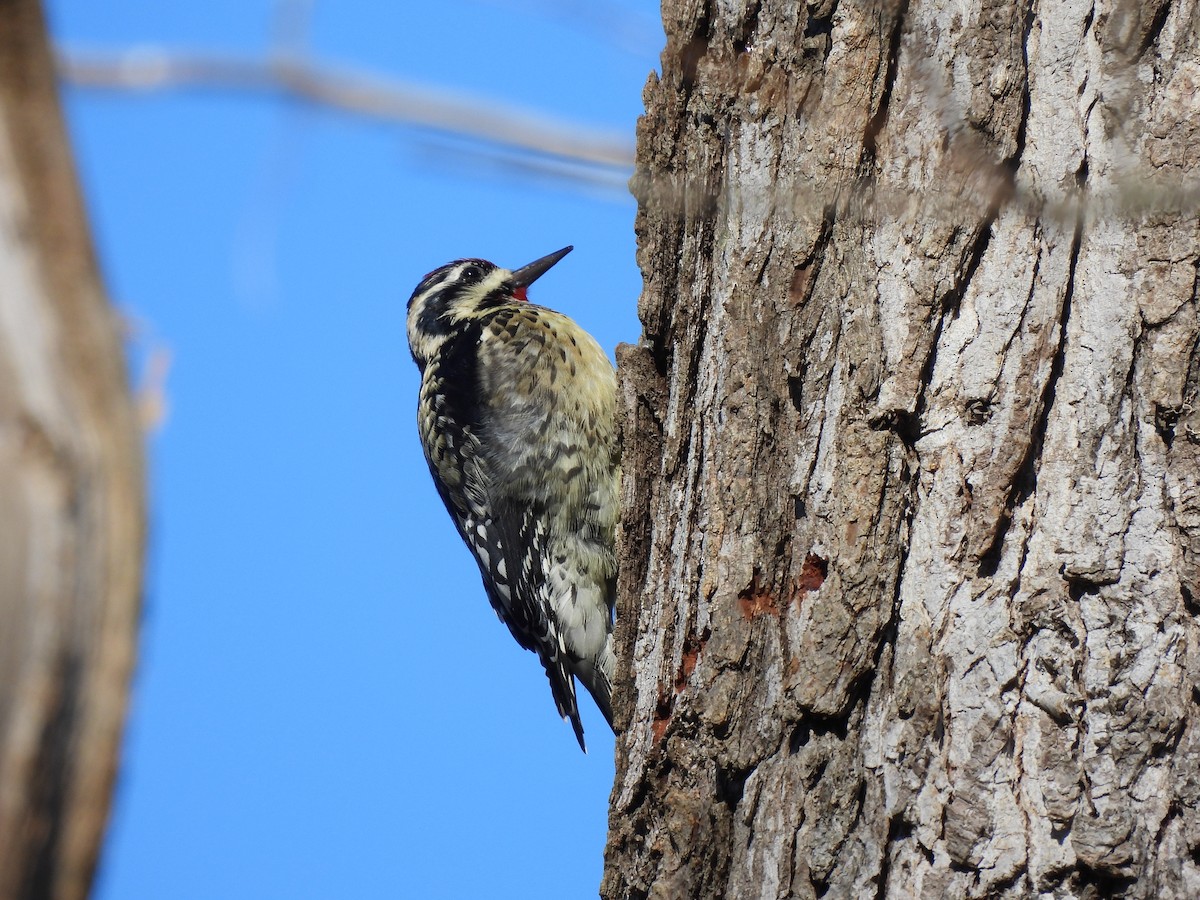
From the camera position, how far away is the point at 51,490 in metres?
0.88

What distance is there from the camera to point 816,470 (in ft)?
7.50

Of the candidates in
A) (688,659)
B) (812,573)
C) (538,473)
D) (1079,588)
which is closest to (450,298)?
(538,473)

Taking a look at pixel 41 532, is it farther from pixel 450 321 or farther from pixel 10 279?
pixel 450 321

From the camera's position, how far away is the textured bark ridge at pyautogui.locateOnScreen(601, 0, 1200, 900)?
2.02 meters

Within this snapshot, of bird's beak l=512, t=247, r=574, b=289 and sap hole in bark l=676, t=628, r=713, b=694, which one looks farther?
bird's beak l=512, t=247, r=574, b=289

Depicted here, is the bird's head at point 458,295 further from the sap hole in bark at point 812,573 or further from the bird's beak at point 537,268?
the sap hole in bark at point 812,573

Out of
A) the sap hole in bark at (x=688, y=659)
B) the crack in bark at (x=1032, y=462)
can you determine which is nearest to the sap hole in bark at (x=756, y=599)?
the sap hole in bark at (x=688, y=659)

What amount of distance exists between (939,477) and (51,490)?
162cm

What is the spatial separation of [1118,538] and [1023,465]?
19 centimetres

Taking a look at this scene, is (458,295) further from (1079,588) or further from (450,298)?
(1079,588)

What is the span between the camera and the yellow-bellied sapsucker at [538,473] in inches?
165

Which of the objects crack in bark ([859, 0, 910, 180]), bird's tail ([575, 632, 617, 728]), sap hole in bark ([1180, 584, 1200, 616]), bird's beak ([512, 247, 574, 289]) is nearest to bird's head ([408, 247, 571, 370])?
bird's beak ([512, 247, 574, 289])

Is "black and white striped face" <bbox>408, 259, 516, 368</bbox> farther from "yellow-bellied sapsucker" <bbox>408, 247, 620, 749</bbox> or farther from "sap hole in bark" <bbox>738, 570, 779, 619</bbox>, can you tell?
"sap hole in bark" <bbox>738, 570, 779, 619</bbox>

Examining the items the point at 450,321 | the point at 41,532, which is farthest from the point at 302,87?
the point at 450,321
